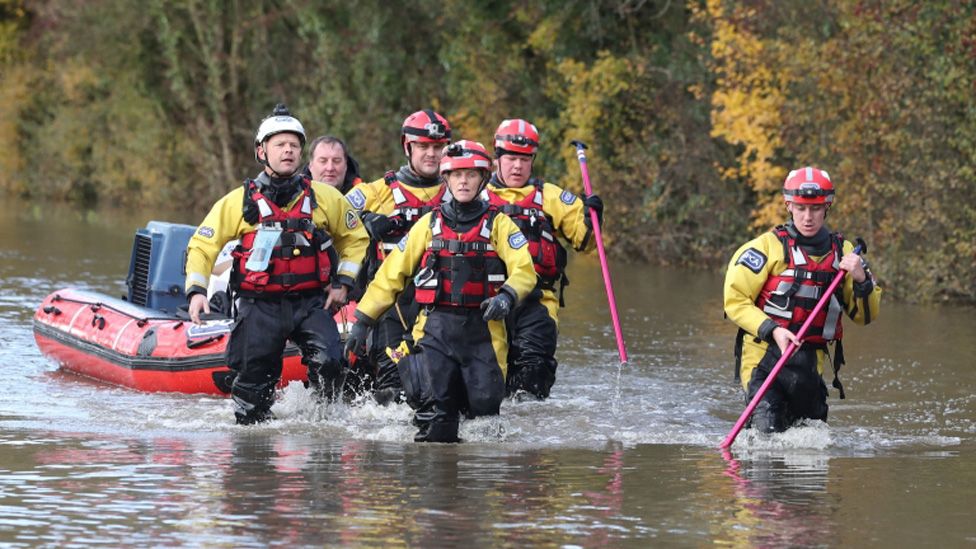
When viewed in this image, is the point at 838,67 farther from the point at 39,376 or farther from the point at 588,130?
the point at 39,376

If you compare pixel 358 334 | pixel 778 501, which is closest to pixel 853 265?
pixel 778 501

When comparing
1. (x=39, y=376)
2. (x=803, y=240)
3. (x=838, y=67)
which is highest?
(x=838, y=67)

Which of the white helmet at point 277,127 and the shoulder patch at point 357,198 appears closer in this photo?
the white helmet at point 277,127

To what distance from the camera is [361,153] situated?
1567 inches

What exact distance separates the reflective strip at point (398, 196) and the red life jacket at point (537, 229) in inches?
23.5

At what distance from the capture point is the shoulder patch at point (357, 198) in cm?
1250

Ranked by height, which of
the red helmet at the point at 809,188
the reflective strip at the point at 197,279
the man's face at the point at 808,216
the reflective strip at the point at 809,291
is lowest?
the reflective strip at the point at 197,279

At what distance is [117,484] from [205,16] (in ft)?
123

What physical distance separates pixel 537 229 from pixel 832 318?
9.35 feet

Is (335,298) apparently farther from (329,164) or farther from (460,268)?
(329,164)

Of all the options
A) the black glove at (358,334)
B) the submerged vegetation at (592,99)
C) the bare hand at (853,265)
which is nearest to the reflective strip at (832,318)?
the bare hand at (853,265)

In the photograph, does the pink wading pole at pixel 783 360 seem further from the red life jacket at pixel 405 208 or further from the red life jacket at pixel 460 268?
the red life jacket at pixel 405 208

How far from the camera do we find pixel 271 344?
11.2 meters

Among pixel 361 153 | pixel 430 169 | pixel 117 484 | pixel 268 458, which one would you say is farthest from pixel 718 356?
pixel 361 153
